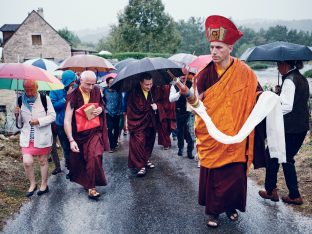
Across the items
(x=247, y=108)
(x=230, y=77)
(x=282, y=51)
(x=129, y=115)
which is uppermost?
(x=282, y=51)

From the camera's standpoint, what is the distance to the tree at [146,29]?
48.0 m

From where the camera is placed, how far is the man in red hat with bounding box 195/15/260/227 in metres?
3.72

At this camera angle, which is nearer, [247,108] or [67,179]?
[247,108]

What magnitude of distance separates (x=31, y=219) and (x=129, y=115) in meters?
2.47

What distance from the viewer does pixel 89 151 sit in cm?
499

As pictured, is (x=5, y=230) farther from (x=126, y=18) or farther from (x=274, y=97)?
(x=126, y=18)

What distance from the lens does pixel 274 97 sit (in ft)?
12.6

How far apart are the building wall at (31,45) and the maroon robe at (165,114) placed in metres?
33.8

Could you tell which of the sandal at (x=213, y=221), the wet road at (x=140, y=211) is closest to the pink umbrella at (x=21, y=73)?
the wet road at (x=140, y=211)

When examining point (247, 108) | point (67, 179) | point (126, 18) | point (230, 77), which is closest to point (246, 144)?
point (247, 108)

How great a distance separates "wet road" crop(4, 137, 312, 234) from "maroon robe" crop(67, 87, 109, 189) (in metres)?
0.30

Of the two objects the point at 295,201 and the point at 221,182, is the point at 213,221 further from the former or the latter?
the point at 295,201

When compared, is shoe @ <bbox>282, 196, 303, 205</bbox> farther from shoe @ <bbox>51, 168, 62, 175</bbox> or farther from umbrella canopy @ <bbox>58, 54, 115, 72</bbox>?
umbrella canopy @ <bbox>58, 54, 115, 72</bbox>

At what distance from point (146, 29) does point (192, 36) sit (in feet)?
151
